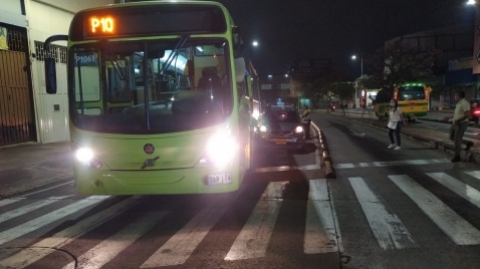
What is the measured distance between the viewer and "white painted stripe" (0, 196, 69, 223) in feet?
25.2

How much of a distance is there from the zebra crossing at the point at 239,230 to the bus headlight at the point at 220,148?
3.23 feet

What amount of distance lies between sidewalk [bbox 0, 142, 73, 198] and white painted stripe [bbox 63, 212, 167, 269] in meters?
4.44

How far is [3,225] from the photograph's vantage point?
7.09 m

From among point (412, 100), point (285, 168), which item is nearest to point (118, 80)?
point (285, 168)

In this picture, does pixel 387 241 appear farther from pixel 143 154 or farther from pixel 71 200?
pixel 71 200

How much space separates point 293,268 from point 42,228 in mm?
4103

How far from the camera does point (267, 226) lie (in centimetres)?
650

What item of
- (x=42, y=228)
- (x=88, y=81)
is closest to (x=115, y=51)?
(x=88, y=81)

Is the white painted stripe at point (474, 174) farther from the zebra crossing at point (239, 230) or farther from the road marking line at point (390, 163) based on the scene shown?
the road marking line at point (390, 163)

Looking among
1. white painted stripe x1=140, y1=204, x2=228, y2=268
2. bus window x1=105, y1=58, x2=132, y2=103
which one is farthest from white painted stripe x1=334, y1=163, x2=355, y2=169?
bus window x1=105, y1=58, x2=132, y2=103

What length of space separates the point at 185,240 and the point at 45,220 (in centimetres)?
280

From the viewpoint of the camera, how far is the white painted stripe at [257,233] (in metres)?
5.36

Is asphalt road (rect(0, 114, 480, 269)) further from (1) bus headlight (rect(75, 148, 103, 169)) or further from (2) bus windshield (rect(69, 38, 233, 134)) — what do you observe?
(2) bus windshield (rect(69, 38, 233, 134))

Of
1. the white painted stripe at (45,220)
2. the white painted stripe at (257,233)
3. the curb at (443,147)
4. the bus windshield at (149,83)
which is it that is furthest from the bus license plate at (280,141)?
the bus windshield at (149,83)
